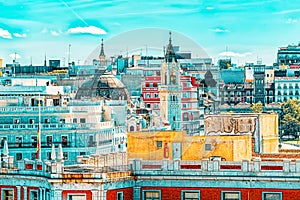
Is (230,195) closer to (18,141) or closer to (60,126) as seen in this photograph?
(18,141)

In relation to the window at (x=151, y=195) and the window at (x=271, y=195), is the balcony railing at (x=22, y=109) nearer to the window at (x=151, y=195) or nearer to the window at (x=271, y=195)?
the window at (x=151, y=195)

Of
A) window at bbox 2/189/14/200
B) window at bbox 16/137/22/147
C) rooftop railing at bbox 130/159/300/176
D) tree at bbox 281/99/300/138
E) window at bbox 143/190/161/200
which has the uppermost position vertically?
rooftop railing at bbox 130/159/300/176

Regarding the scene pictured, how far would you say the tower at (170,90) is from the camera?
52.6 meters

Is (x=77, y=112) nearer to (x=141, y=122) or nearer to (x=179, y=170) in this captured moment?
(x=141, y=122)

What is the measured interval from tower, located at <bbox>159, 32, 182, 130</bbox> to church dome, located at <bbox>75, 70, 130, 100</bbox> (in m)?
2.99

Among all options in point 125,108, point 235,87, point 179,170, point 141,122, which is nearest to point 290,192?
point 179,170

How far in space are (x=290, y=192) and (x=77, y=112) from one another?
40.6 m

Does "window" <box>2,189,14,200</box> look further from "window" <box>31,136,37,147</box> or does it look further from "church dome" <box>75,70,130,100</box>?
"window" <box>31,136,37,147</box>

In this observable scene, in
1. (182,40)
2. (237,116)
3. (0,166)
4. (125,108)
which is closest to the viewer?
(0,166)

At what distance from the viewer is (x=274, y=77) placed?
648 ft

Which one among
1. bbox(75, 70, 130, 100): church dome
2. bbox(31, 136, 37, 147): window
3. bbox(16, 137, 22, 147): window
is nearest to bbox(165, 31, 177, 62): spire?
bbox(75, 70, 130, 100): church dome

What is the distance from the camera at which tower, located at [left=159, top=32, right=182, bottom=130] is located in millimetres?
52594

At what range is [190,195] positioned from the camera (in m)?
41.2

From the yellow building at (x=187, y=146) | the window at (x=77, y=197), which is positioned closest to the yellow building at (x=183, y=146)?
the yellow building at (x=187, y=146)
